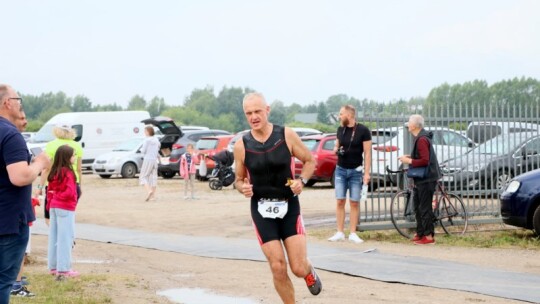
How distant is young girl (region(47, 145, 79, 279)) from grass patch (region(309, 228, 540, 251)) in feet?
18.0

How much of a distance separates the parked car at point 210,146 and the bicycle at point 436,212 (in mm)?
17178

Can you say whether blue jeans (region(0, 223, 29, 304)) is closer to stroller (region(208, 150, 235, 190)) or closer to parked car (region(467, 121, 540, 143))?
parked car (region(467, 121, 540, 143))

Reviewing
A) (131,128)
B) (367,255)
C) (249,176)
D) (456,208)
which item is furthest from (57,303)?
(131,128)

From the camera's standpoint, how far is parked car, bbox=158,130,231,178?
121ft

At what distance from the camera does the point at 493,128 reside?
17.6 meters

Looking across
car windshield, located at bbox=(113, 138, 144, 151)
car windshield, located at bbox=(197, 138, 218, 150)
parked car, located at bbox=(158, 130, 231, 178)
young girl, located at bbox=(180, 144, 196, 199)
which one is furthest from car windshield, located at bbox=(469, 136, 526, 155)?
car windshield, located at bbox=(113, 138, 144, 151)

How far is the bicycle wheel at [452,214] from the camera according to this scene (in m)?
16.6

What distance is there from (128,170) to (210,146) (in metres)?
5.01

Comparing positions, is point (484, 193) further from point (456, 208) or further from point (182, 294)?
point (182, 294)

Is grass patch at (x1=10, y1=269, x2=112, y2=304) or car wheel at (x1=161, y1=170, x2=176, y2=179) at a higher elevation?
grass patch at (x1=10, y1=269, x2=112, y2=304)

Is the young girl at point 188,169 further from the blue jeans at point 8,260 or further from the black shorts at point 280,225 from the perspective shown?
the blue jeans at point 8,260

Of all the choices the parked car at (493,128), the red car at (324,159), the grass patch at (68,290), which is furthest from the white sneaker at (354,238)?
the red car at (324,159)

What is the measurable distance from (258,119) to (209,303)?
2262 mm

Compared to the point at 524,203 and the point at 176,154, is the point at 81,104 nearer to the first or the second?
the point at 176,154
